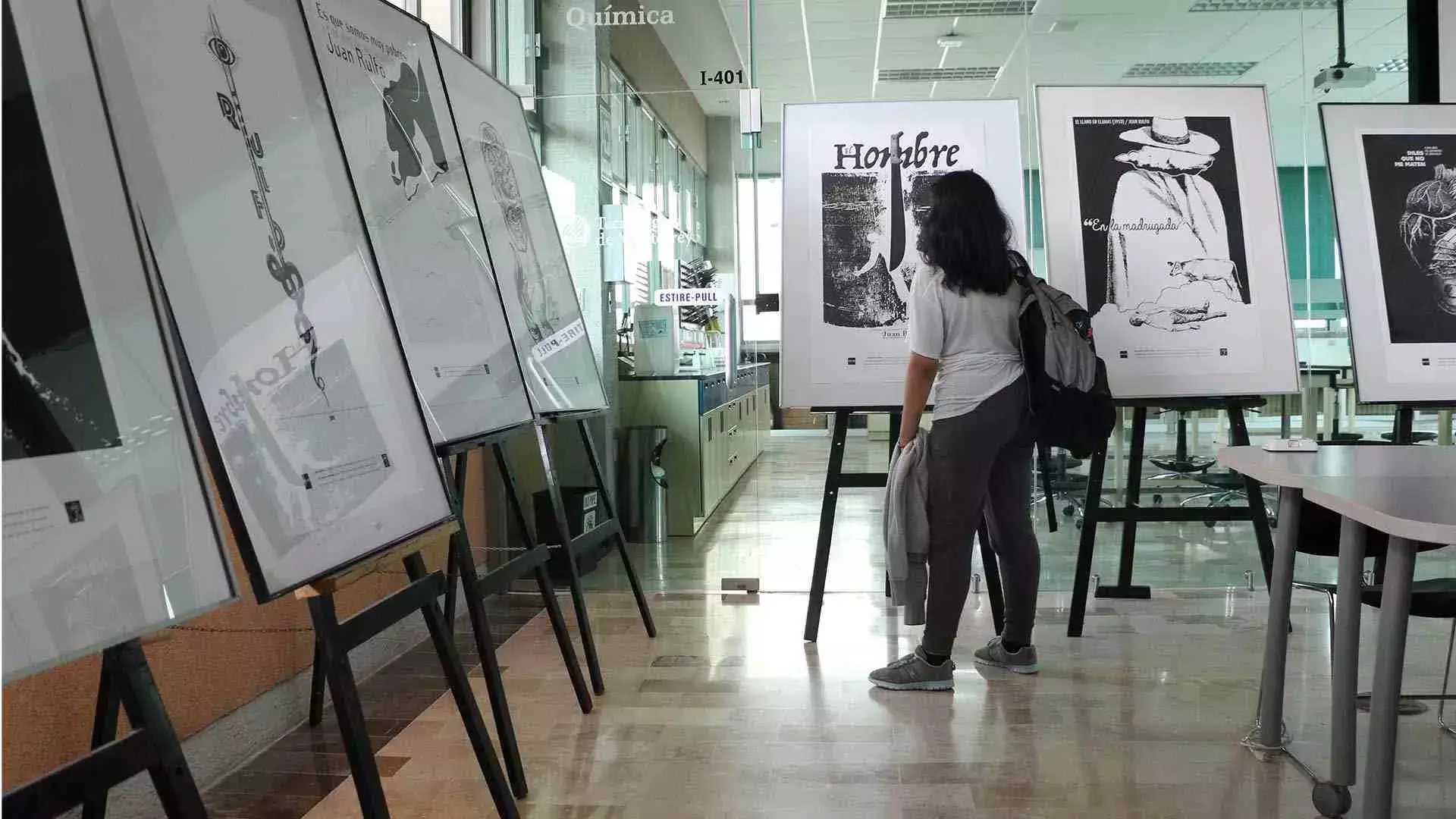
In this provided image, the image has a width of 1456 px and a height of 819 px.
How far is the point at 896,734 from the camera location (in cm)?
283

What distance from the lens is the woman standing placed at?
119 inches

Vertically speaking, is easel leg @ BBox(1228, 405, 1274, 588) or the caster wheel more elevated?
easel leg @ BBox(1228, 405, 1274, 588)

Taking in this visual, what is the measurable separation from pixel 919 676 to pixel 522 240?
1760 millimetres

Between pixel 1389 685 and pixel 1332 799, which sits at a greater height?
pixel 1389 685

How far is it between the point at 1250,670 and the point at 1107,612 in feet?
2.56

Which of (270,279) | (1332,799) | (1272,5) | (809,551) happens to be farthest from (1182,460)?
(270,279)

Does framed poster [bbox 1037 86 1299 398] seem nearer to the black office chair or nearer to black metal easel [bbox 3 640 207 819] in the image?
the black office chair

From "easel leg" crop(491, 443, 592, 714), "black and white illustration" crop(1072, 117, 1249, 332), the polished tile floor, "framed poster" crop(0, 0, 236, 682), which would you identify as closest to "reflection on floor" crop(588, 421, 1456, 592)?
the polished tile floor

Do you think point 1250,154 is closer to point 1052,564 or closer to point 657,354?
point 1052,564

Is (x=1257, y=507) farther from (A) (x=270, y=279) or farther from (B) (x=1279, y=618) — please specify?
(A) (x=270, y=279)

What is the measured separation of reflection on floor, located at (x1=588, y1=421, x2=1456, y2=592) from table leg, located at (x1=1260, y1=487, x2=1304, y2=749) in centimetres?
175

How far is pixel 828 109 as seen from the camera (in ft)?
12.3

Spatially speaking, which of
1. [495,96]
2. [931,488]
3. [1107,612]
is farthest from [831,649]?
[495,96]

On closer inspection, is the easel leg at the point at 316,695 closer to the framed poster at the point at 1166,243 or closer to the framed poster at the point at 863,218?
the framed poster at the point at 863,218
